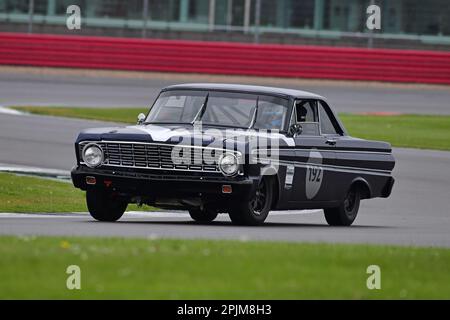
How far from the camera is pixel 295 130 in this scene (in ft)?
47.9

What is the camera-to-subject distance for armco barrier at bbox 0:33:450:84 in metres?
38.2

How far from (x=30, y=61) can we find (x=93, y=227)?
26.0 meters

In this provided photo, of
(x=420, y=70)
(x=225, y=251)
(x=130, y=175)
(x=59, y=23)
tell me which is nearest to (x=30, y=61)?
(x=59, y=23)

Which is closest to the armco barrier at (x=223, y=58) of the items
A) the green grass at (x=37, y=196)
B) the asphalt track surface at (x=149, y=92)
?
the asphalt track surface at (x=149, y=92)

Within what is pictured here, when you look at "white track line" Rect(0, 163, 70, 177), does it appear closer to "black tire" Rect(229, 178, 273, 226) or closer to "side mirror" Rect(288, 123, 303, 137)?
"side mirror" Rect(288, 123, 303, 137)

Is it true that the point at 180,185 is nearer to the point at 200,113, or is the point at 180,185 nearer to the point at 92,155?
the point at 92,155

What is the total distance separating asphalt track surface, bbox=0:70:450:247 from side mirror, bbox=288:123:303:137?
1.02 metres

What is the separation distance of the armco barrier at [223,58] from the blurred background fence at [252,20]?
6.19 feet

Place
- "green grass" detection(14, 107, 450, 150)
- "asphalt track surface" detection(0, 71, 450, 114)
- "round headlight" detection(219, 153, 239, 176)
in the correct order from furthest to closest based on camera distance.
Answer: "asphalt track surface" detection(0, 71, 450, 114), "green grass" detection(14, 107, 450, 150), "round headlight" detection(219, 153, 239, 176)

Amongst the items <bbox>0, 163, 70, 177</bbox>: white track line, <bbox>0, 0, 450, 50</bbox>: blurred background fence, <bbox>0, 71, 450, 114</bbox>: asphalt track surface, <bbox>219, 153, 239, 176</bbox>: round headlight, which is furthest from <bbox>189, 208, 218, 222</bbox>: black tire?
<bbox>0, 0, 450, 50</bbox>: blurred background fence

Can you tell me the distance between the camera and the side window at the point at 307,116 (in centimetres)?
1484

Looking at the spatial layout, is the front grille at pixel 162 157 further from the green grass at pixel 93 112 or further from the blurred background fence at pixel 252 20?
the blurred background fence at pixel 252 20

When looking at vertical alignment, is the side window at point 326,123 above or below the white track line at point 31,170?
above

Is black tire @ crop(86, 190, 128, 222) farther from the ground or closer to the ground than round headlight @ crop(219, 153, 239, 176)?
closer to the ground
